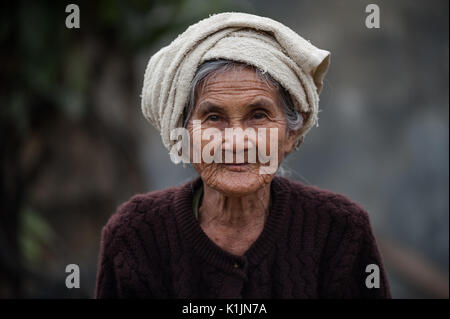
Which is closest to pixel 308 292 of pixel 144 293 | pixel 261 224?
pixel 261 224

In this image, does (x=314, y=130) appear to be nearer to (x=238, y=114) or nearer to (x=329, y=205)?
(x=329, y=205)

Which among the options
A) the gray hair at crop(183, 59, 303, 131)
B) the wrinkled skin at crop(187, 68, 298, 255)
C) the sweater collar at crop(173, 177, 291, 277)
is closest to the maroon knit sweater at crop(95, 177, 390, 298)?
the sweater collar at crop(173, 177, 291, 277)

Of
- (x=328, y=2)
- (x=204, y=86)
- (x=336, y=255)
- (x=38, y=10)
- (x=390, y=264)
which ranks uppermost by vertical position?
(x=328, y=2)

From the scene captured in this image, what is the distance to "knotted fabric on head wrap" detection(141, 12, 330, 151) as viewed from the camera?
214 centimetres

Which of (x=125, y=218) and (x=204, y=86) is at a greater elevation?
(x=204, y=86)

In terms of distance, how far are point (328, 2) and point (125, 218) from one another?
23.8 ft

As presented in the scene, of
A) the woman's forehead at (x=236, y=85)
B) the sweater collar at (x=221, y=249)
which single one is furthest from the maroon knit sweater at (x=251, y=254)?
the woman's forehead at (x=236, y=85)

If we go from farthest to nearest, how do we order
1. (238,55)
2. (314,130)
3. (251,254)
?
(314,130) → (251,254) → (238,55)

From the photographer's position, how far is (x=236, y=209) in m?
2.42

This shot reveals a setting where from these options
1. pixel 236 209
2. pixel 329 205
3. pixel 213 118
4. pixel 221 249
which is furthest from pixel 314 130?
pixel 213 118

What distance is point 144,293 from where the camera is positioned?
7.93ft

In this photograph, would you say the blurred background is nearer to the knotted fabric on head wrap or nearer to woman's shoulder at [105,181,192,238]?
woman's shoulder at [105,181,192,238]

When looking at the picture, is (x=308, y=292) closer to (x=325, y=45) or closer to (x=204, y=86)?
(x=204, y=86)

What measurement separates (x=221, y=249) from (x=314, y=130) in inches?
258
